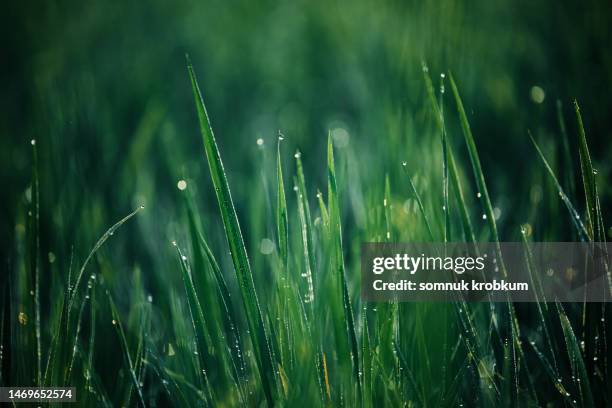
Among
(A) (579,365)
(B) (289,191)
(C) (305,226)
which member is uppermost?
(B) (289,191)

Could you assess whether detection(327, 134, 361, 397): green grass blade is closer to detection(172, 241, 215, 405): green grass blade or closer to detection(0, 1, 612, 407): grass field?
detection(0, 1, 612, 407): grass field

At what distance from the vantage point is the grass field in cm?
45

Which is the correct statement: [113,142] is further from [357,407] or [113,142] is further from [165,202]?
[357,407]

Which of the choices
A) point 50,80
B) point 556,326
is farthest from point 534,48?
point 50,80

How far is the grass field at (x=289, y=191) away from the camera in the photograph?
0.45 meters

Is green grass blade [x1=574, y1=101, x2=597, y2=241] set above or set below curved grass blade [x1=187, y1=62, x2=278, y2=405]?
above

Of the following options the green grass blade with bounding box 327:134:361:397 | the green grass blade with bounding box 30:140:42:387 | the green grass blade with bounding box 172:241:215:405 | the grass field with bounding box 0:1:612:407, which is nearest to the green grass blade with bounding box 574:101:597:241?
the grass field with bounding box 0:1:612:407

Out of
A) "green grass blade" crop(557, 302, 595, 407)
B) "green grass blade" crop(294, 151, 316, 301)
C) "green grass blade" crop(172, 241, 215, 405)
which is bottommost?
"green grass blade" crop(557, 302, 595, 407)

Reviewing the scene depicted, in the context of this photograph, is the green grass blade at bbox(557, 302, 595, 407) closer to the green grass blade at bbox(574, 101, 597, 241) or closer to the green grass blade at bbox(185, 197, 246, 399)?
the green grass blade at bbox(574, 101, 597, 241)

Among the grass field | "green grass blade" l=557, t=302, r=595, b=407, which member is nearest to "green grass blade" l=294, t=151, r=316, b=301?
the grass field

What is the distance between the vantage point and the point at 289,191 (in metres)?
0.76

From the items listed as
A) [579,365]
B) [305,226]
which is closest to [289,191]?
[305,226]

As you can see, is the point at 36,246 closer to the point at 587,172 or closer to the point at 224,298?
the point at 224,298

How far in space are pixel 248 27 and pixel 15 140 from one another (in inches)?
21.9
